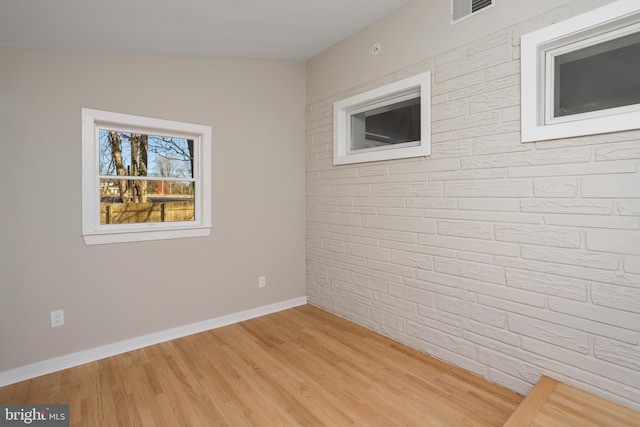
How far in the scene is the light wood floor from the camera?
71.6 inches

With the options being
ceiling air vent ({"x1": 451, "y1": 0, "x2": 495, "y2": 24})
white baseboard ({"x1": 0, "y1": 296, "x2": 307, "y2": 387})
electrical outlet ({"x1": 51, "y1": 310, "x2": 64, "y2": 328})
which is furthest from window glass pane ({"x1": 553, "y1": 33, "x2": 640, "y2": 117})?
electrical outlet ({"x1": 51, "y1": 310, "x2": 64, "y2": 328})

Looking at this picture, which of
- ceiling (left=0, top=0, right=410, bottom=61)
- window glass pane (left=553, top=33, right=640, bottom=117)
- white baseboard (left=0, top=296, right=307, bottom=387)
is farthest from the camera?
white baseboard (left=0, top=296, right=307, bottom=387)

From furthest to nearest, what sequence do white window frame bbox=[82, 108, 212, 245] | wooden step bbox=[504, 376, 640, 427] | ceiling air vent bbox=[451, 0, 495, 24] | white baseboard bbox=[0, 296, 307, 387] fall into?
white window frame bbox=[82, 108, 212, 245]
white baseboard bbox=[0, 296, 307, 387]
ceiling air vent bbox=[451, 0, 495, 24]
wooden step bbox=[504, 376, 640, 427]

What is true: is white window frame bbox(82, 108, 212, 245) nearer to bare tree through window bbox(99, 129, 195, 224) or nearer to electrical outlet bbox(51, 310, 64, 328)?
bare tree through window bbox(99, 129, 195, 224)

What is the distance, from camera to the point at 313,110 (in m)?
3.60

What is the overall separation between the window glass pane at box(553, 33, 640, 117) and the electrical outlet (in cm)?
364

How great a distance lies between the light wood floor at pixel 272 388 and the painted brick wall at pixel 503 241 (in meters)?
0.28

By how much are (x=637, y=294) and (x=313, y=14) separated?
2.79 metres

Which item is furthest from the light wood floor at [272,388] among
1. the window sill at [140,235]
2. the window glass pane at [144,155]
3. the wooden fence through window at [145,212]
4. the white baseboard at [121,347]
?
the window glass pane at [144,155]

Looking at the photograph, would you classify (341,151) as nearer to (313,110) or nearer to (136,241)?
(313,110)

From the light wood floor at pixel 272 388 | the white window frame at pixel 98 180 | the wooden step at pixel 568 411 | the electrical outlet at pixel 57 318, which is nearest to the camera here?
the wooden step at pixel 568 411

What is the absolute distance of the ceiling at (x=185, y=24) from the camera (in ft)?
6.35

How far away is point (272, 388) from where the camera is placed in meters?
2.10

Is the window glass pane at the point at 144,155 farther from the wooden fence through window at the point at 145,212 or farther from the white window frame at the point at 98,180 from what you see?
the wooden fence through window at the point at 145,212
